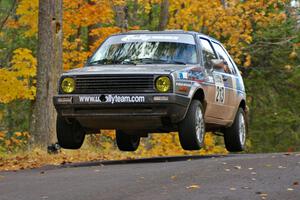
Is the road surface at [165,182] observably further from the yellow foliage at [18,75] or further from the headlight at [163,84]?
the yellow foliage at [18,75]

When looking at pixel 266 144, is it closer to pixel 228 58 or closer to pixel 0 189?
pixel 228 58

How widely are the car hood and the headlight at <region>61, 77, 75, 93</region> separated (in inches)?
5.3

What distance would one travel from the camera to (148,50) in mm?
13562

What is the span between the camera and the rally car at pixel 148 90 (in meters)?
12.2

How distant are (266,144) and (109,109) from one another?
3004 centimetres

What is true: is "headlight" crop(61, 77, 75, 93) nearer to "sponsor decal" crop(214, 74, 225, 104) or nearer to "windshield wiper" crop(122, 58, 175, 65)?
"windshield wiper" crop(122, 58, 175, 65)

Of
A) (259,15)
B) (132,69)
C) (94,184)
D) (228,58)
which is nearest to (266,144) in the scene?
(259,15)

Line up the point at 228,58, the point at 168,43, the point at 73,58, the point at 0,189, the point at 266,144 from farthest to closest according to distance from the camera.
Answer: the point at 266,144
the point at 73,58
the point at 228,58
the point at 168,43
the point at 0,189

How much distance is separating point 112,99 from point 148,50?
1.61 meters

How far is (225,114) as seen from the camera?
47.8ft

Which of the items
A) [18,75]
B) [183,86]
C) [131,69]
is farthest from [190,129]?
[18,75]

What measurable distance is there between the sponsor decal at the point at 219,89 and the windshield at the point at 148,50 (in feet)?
2.40

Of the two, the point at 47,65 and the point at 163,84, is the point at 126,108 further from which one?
the point at 47,65

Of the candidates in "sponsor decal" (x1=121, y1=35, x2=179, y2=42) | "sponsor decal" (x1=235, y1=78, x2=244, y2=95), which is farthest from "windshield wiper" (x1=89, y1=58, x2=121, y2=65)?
"sponsor decal" (x1=235, y1=78, x2=244, y2=95)
